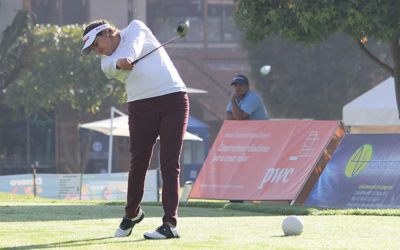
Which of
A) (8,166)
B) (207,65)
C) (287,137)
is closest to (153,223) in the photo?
(287,137)

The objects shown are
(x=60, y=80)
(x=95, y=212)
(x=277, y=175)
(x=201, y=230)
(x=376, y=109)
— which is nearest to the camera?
(x=201, y=230)

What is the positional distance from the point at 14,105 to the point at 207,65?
1560 centimetres

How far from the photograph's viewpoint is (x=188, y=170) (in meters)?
41.0

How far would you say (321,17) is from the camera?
1402cm

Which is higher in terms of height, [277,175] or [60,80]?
[277,175]

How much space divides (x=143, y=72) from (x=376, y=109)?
15537 millimetres

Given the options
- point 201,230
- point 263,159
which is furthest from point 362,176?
point 201,230

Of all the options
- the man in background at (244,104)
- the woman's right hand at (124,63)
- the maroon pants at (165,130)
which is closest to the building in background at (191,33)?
the man in background at (244,104)

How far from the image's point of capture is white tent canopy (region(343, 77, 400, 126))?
20.8 m

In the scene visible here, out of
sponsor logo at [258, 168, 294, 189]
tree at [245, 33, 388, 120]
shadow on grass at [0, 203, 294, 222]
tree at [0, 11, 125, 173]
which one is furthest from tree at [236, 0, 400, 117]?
tree at [245, 33, 388, 120]

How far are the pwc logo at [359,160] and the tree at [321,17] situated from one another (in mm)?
3395

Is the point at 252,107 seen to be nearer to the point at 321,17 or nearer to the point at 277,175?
the point at 277,175

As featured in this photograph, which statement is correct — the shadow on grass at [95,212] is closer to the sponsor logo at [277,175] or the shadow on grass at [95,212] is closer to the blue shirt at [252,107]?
the sponsor logo at [277,175]

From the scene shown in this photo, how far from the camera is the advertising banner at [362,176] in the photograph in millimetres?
10688
